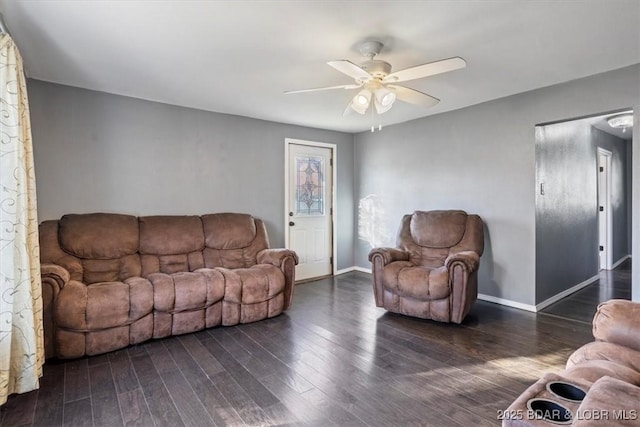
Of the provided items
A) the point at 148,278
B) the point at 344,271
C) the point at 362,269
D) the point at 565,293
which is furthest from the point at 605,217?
the point at 148,278

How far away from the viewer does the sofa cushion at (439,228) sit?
3867 mm

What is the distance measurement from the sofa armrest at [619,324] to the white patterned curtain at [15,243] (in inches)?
132

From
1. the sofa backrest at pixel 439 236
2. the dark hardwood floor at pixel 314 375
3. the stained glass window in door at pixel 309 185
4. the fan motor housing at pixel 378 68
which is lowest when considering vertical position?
the dark hardwood floor at pixel 314 375

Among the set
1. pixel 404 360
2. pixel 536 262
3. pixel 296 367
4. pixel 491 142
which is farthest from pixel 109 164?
pixel 536 262

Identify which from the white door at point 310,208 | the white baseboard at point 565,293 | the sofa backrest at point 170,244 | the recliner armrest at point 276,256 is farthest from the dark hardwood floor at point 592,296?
the sofa backrest at point 170,244

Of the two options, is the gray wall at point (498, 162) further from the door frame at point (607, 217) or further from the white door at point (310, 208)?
the door frame at point (607, 217)

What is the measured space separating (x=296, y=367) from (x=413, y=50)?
2.53 metres

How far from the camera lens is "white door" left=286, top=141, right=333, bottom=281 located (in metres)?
5.03

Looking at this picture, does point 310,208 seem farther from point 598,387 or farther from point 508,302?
point 598,387

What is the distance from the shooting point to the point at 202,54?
2641 millimetres

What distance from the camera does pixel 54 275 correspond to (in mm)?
2600

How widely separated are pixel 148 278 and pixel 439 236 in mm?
3096

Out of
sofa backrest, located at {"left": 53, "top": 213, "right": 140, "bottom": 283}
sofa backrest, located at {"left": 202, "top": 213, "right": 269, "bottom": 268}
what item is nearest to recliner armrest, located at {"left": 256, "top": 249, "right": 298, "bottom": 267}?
sofa backrest, located at {"left": 202, "top": 213, "right": 269, "bottom": 268}

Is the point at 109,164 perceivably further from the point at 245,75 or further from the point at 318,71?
the point at 318,71
